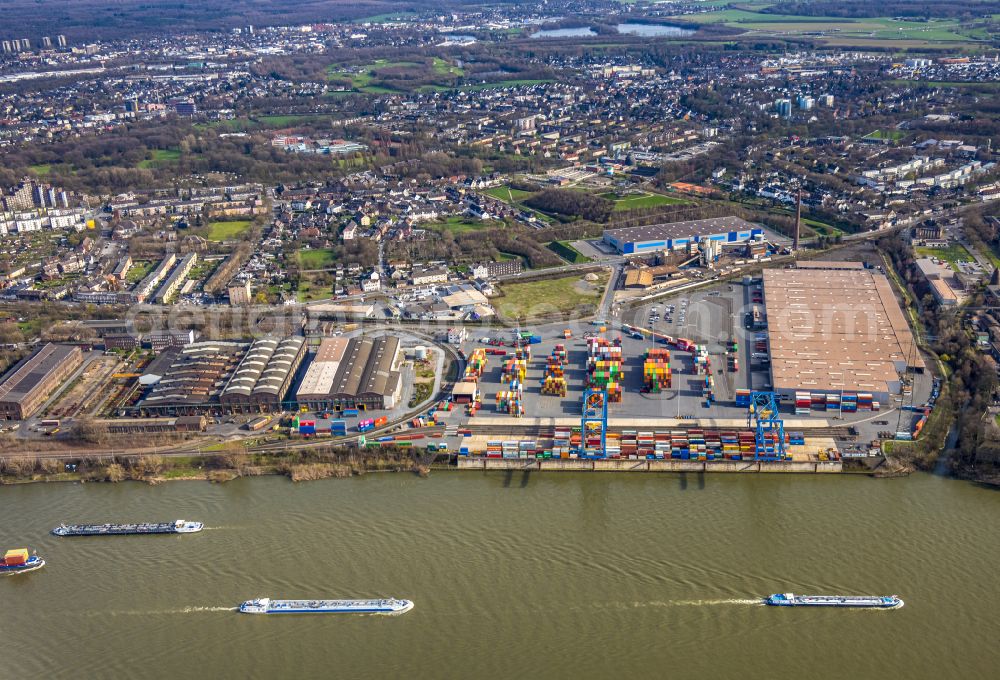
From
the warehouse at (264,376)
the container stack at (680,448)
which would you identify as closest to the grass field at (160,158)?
the warehouse at (264,376)

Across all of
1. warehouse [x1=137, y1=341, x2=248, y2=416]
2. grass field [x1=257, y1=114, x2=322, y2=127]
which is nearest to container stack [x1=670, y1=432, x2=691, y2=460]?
A: warehouse [x1=137, y1=341, x2=248, y2=416]

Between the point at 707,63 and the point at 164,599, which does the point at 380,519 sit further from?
the point at 707,63

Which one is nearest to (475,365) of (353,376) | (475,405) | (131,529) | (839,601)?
(475,405)

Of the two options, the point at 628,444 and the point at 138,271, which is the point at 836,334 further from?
the point at 138,271

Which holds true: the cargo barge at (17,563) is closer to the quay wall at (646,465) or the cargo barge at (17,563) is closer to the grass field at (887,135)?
the quay wall at (646,465)

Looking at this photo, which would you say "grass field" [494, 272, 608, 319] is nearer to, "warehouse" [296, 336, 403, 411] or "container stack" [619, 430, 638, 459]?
"warehouse" [296, 336, 403, 411]

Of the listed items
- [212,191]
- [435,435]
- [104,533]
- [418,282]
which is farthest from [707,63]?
[104,533]
